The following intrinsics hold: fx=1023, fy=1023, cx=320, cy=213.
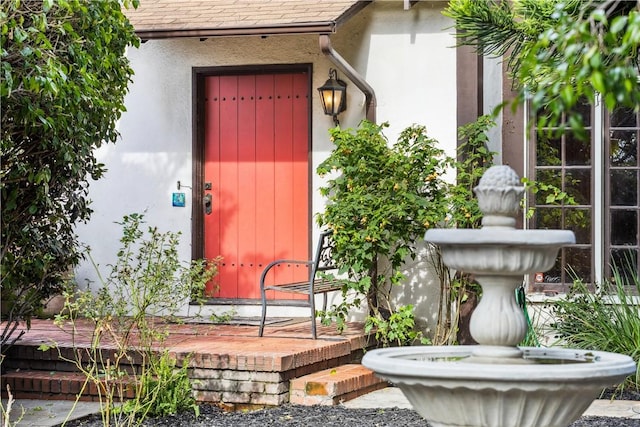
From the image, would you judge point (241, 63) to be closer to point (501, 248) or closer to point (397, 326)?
point (397, 326)

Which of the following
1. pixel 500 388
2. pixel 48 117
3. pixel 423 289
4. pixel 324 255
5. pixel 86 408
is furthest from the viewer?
pixel 423 289

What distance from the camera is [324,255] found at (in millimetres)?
8930

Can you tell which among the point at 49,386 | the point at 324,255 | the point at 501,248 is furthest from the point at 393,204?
the point at 501,248

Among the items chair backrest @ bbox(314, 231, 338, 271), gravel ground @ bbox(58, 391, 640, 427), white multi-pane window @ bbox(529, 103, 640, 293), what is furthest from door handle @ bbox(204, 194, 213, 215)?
white multi-pane window @ bbox(529, 103, 640, 293)

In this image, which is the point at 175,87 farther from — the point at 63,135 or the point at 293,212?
the point at 63,135

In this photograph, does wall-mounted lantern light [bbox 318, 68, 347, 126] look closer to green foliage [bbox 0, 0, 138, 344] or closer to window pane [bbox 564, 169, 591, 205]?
window pane [bbox 564, 169, 591, 205]

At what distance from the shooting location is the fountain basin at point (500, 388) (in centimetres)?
410

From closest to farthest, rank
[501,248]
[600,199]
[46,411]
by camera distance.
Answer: [501,248], [46,411], [600,199]

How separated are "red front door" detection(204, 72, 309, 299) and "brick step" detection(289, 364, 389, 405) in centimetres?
216

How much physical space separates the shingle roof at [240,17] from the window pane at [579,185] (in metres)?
2.43

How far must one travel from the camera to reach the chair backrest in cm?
855

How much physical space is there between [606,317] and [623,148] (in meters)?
1.76

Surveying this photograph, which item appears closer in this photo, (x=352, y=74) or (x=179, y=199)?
(x=352, y=74)

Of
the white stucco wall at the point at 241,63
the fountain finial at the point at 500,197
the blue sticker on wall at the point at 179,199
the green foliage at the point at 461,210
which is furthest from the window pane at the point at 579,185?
the fountain finial at the point at 500,197
